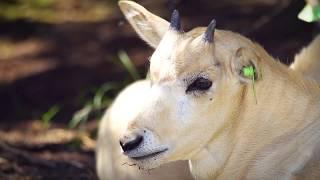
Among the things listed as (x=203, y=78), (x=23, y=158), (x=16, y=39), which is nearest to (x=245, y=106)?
(x=203, y=78)

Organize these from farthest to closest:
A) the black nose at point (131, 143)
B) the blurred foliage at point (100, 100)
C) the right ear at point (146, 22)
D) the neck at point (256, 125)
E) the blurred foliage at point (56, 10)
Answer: the blurred foliage at point (56, 10)
the blurred foliage at point (100, 100)
the right ear at point (146, 22)
the neck at point (256, 125)
the black nose at point (131, 143)

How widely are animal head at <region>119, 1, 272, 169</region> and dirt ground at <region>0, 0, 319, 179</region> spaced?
156cm

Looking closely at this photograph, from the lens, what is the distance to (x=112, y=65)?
6766 mm

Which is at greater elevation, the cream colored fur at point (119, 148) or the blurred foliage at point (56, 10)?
the cream colored fur at point (119, 148)

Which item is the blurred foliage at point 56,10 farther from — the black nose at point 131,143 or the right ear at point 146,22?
the black nose at point 131,143

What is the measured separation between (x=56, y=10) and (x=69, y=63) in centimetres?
88

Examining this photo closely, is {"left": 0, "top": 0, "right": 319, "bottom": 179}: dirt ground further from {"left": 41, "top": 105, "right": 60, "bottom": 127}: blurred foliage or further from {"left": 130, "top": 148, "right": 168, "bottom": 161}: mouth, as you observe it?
{"left": 130, "top": 148, "right": 168, "bottom": 161}: mouth

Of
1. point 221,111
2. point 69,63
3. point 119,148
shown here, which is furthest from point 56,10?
point 221,111

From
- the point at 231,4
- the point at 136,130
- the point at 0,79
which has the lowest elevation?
the point at 0,79

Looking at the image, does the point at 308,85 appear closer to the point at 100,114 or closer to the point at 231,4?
the point at 100,114

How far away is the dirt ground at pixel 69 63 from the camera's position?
5.84m

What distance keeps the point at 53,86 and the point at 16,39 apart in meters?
0.79

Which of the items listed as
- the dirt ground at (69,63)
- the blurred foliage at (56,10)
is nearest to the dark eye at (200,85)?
the dirt ground at (69,63)

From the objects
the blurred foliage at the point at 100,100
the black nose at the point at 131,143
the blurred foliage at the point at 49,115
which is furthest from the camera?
the blurred foliage at the point at 49,115
